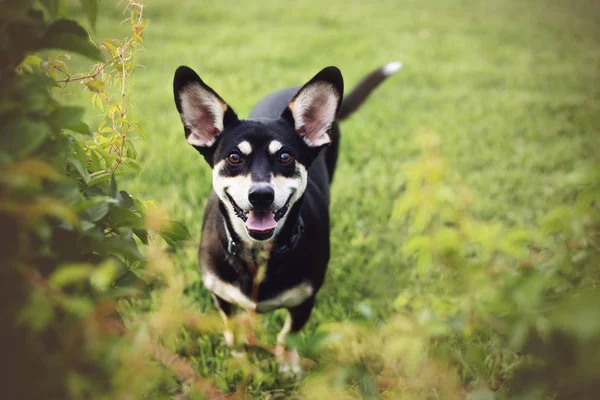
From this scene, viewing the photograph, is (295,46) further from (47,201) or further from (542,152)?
(47,201)

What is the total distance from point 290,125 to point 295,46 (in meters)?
6.41

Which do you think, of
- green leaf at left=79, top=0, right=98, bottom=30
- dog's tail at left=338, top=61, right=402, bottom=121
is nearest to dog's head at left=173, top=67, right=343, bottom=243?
green leaf at left=79, top=0, right=98, bottom=30

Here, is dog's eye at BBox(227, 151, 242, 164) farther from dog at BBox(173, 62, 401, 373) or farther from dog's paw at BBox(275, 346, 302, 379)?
dog's paw at BBox(275, 346, 302, 379)

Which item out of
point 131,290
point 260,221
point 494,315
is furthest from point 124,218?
point 494,315

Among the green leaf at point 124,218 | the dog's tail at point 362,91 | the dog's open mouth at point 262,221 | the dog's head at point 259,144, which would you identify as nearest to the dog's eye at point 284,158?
the dog's head at point 259,144

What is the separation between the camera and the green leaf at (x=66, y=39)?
1164mm

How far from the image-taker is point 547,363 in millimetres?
921

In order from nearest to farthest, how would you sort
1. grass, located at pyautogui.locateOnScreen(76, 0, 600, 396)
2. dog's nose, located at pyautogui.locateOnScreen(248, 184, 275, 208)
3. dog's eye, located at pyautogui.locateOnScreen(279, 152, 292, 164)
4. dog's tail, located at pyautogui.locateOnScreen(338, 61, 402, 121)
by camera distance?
dog's nose, located at pyautogui.locateOnScreen(248, 184, 275, 208) → dog's eye, located at pyautogui.locateOnScreen(279, 152, 292, 164) → grass, located at pyautogui.locateOnScreen(76, 0, 600, 396) → dog's tail, located at pyautogui.locateOnScreen(338, 61, 402, 121)

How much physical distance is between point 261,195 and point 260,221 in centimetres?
19

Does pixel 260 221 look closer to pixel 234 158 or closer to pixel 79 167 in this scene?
pixel 234 158

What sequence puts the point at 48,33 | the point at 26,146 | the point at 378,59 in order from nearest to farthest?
the point at 26,146
the point at 48,33
the point at 378,59

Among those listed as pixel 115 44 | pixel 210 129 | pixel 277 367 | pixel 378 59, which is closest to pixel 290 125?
pixel 210 129

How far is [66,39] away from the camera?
1171 millimetres

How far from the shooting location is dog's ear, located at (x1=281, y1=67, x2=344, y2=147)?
236 centimetres
